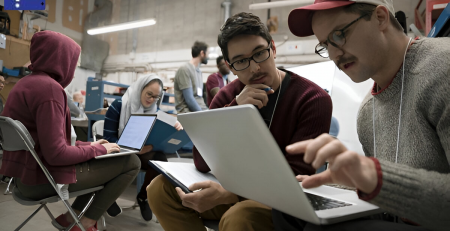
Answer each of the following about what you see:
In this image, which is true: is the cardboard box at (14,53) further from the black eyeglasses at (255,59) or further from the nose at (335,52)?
the nose at (335,52)

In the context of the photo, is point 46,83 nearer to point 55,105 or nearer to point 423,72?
point 55,105

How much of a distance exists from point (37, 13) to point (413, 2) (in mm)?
7355

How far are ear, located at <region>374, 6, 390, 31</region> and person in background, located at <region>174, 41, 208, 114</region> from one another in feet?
8.32

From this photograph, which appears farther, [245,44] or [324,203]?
[245,44]

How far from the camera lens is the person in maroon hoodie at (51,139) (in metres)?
1.30

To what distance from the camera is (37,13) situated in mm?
5516

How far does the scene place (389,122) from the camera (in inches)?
26.3

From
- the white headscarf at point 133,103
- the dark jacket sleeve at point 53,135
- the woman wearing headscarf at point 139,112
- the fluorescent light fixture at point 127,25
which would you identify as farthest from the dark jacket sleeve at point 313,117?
the fluorescent light fixture at point 127,25

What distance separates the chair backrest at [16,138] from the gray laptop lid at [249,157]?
0.90 meters

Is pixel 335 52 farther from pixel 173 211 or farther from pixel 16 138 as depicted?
pixel 16 138

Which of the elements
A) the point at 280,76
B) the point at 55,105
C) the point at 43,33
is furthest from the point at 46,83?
the point at 280,76

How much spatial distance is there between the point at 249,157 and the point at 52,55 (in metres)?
1.39

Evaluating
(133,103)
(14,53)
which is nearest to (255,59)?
(133,103)

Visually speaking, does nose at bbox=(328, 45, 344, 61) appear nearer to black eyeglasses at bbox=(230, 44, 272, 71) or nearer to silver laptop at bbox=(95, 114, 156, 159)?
black eyeglasses at bbox=(230, 44, 272, 71)
